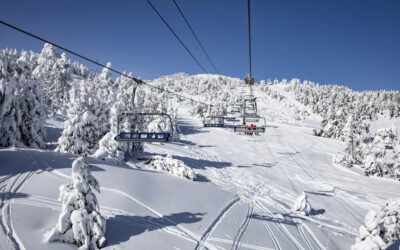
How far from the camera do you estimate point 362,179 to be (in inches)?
1684

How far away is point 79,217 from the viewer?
11.7 meters

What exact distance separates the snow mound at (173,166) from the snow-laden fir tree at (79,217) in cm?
1528

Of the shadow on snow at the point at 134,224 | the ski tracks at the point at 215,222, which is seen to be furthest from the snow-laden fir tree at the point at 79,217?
the ski tracks at the point at 215,222

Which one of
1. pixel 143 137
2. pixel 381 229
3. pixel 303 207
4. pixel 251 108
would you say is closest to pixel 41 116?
pixel 143 137

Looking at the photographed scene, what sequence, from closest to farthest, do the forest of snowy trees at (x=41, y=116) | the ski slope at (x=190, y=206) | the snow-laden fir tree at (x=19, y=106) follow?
the ski slope at (x=190, y=206)
the snow-laden fir tree at (x=19, y=106)
the forest of snowy trees at (x=41, y=116)

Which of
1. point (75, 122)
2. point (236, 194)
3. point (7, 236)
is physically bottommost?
point (236, 194)

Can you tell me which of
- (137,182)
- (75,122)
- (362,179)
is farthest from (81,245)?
(362,179)

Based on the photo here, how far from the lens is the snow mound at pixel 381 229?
541 inches

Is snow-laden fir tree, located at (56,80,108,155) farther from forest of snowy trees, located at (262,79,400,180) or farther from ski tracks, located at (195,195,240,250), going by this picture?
forest of snowy trees, located at (262,79,400,180)

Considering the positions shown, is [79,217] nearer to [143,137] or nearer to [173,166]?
[143,137]

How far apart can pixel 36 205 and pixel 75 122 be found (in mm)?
16964

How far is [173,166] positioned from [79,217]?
1700 cm

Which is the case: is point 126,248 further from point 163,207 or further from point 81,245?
point 163,207

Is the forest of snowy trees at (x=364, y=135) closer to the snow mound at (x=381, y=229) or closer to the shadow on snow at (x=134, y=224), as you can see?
the snow mound at (x=381, y=229)
